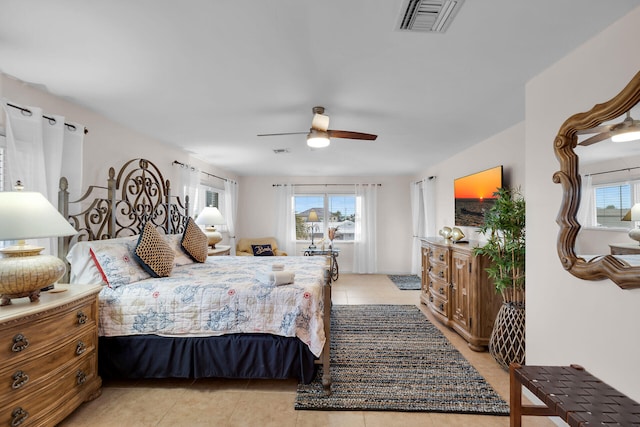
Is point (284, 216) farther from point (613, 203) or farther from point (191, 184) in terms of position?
point (613, 203)

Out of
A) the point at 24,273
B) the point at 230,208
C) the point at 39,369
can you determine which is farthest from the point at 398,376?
the point at 230,208

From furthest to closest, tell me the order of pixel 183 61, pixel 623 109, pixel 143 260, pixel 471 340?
pixel 471 340 < pixel 143 260 < pixel 183 61 < pixel 623 109

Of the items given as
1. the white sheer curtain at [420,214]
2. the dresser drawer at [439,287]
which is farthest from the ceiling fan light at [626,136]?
the white sheer curtain at [420,214]

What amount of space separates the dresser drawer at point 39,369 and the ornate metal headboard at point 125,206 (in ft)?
3.01

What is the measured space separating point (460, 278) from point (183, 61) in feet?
10.7

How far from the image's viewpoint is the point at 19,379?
1.67 metres

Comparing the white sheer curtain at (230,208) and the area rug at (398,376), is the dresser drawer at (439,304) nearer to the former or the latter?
Answer: the area rug at (398,376)

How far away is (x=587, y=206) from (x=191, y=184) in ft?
15.1

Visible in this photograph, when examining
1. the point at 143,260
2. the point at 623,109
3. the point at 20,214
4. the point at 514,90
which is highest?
the point at 514,90

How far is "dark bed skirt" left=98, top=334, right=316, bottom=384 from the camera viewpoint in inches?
93.8

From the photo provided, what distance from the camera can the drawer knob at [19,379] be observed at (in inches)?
64.9

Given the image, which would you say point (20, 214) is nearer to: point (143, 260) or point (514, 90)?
point (143, 260)

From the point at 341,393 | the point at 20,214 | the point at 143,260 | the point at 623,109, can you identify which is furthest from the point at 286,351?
the point at 623,109

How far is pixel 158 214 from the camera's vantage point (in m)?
4.04
